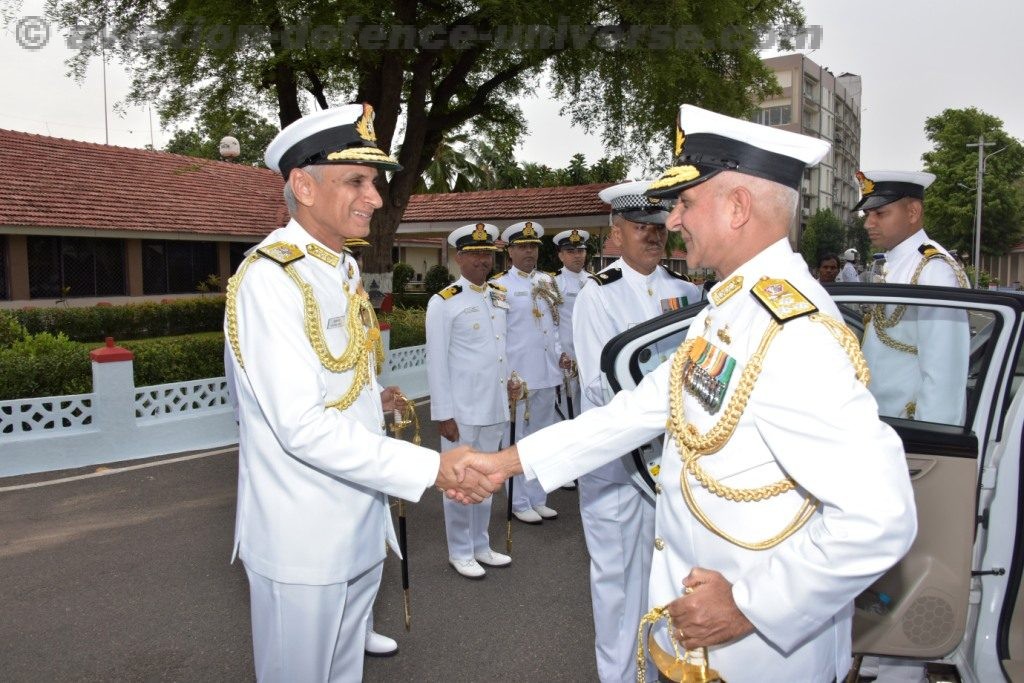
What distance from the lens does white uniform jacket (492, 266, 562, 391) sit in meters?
6.54

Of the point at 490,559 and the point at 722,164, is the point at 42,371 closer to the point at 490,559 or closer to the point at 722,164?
the point at 490,559

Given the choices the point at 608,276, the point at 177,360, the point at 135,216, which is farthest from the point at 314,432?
the point at 135,216

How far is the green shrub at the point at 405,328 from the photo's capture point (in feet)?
37.8

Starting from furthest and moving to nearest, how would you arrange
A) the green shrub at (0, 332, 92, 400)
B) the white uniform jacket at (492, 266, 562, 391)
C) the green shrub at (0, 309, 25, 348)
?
the green shrub at (0, 309, 25, 348)
the green shrub at (0, 332, 92, 400)
the white uniform jacket at (492, 266, 562, 391)

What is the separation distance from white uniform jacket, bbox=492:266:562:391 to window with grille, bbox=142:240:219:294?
17.2m

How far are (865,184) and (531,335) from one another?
295cm

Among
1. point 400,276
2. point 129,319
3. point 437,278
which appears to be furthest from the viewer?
point 437,278

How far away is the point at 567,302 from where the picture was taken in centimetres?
781

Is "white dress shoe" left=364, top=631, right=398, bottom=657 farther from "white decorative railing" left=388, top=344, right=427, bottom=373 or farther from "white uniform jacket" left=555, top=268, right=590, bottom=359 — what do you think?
"white decorative railing" left=388, top=344, right=427, bottom=373

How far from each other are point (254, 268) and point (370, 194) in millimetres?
504

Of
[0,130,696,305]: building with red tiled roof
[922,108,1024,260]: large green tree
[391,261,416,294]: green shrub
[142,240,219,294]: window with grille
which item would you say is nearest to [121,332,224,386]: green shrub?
[0,130,696,305]: building with red tiled roof

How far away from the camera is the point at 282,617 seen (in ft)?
7.70

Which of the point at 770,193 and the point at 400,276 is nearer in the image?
the point at 770,193

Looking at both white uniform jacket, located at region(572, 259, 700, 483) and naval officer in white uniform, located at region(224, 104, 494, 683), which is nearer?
naval officer in white uniform, located at region(224, 104, 494, 683)
